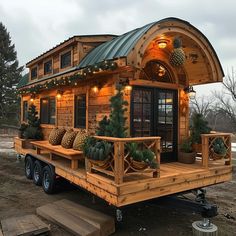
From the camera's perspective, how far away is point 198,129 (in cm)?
678

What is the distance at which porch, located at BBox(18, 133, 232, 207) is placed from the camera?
4.34m

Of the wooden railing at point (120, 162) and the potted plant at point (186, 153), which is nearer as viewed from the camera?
the wooden railing at point (120, 162)

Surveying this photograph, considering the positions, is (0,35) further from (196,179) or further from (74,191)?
(196,179)

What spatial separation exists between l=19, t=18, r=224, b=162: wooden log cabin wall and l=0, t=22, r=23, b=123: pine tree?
993 inches

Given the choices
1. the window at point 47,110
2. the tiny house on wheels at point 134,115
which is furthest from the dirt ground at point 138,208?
the window at point 47,110

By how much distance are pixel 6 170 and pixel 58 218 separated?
20.3 ft

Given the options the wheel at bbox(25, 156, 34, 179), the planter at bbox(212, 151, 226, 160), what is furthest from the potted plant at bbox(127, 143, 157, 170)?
the wheel at bbox(25, 156, 34, 179)

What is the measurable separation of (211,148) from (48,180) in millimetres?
4431

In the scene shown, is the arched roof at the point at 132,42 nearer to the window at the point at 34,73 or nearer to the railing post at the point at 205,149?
the railing post at the point at 205,149

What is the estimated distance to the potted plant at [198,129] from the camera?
671 cm

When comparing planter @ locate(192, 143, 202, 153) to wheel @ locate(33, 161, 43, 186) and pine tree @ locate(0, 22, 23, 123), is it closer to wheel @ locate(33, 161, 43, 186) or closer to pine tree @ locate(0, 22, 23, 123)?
wheel @ locate(33, 161, 43, 186)

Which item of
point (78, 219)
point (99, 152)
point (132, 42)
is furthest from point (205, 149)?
point (78, 219)

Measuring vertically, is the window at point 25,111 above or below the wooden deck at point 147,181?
→ above

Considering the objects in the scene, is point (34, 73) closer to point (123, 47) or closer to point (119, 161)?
point (123, 47)
